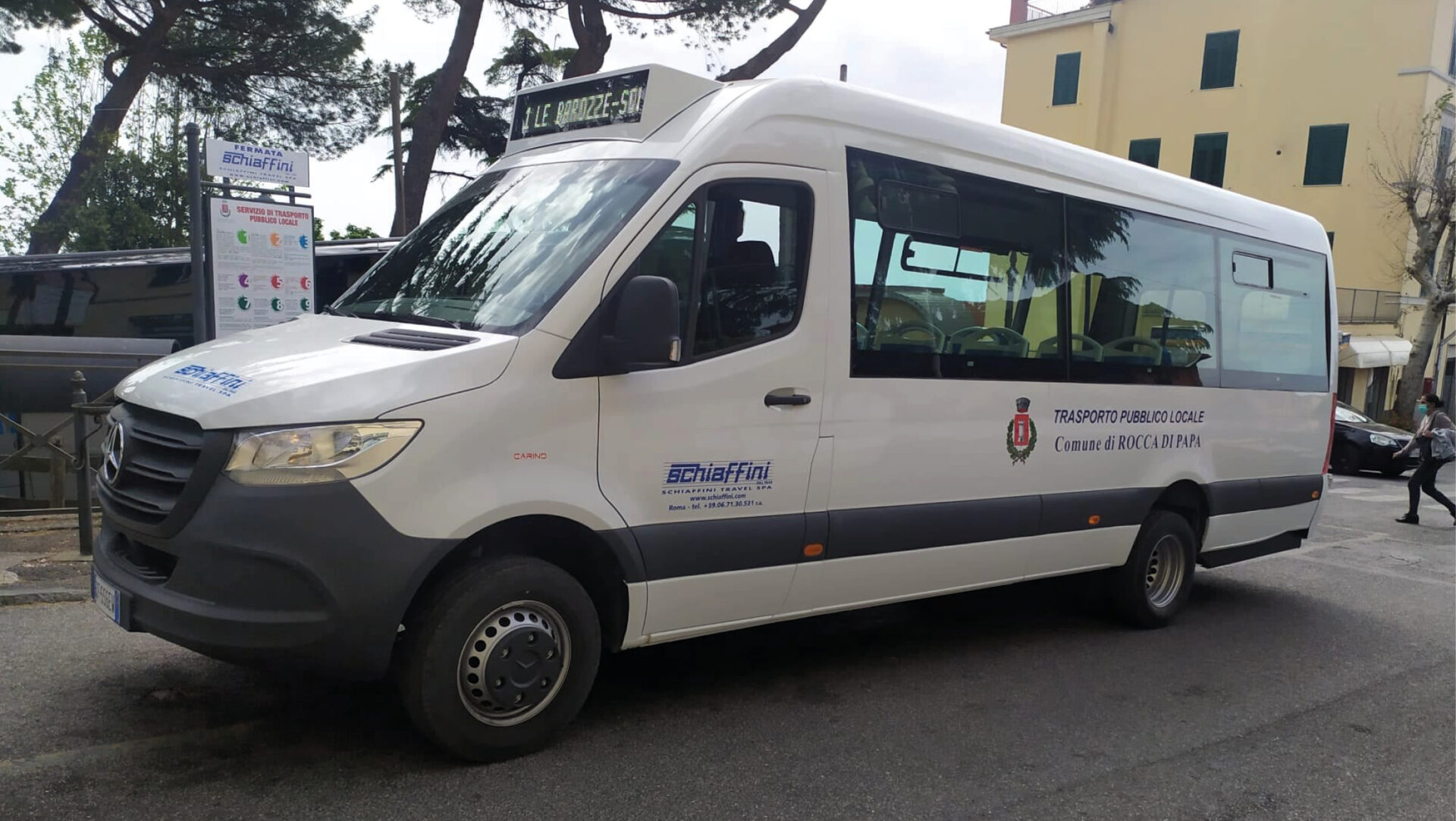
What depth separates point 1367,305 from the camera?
30188 millimetres

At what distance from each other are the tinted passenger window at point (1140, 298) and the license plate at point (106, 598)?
478cm

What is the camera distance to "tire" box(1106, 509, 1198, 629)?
21.6 feet

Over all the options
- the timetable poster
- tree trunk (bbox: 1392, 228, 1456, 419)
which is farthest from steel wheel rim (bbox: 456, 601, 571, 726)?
tree trunk (bbox: 1392, 228, 1456, 419)

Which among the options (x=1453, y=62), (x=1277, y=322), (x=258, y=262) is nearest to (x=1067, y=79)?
(x=1453, y=62)

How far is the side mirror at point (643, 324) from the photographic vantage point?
3.84 m

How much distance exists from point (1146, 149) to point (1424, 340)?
10036mm

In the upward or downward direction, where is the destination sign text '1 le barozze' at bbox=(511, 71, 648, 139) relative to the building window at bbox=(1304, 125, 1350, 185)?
downward

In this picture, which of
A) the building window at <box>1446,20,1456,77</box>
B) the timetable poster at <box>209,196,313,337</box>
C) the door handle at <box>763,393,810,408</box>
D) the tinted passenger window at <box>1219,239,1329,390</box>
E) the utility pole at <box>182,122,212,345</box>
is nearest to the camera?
the door handle at <box>763,393,810,408</box>

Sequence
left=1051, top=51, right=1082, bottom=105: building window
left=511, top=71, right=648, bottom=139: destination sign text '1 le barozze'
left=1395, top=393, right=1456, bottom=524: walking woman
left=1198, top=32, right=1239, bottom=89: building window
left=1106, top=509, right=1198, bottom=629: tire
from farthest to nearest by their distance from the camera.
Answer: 1. left=1051, top=51, right=1082, bottom=105: building window
2. left=1198, top=32, right=1239, bottom=89: building window
3. left=1395, top=393, right=1456, bottom=524: walking woman
4. left=1106, top=509, right=1198, bottom=629: tire
5. left=511, top=71, right=648, bottom=139: destination sign text '1 le barozze'

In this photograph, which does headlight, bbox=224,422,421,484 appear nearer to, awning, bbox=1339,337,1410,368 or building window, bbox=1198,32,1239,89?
awning, bbox=1339,337,1410,368

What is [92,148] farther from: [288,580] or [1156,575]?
[1156,575]

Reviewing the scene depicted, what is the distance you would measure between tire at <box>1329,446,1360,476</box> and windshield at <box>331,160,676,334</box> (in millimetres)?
18824

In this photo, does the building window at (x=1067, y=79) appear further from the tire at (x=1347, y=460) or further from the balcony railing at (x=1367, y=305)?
the tire at (x=1347, y=460)

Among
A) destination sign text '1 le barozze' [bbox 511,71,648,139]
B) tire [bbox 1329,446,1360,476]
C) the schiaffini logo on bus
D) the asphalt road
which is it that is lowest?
tire [bbox 1329,446,1360,476]
